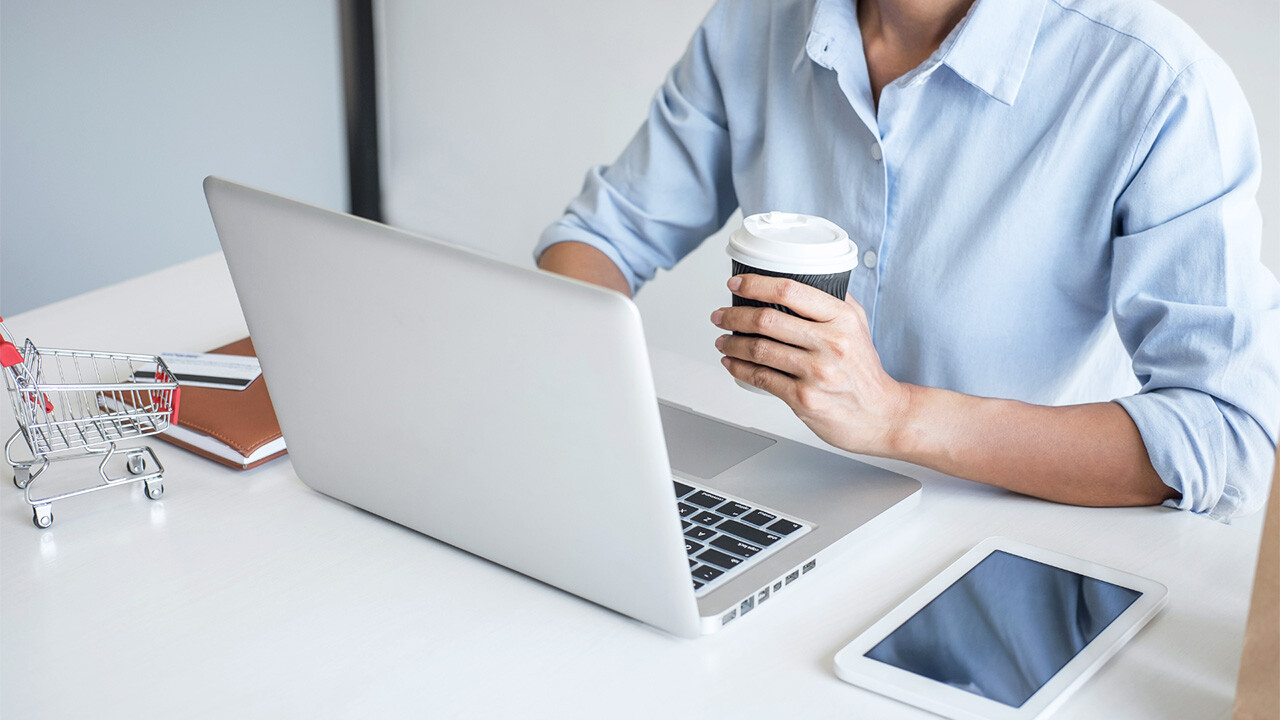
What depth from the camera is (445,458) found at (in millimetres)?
834

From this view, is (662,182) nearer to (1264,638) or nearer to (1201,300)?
(1201,300)

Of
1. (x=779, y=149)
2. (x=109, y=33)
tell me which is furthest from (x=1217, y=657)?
(x=109, y=33)

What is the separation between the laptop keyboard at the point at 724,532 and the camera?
0.84 meters

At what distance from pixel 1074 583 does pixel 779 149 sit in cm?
70

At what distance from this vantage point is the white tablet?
0.72 m

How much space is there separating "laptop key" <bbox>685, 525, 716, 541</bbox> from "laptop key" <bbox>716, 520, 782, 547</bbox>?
1 cm

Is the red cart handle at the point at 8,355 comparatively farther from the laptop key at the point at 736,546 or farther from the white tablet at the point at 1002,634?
the white tablet at the point at 1002,634

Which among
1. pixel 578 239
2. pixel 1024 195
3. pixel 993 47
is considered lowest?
pixel 578 239

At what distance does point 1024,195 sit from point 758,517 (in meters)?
0.51

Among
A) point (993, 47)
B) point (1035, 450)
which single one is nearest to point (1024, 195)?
point (993, 47)

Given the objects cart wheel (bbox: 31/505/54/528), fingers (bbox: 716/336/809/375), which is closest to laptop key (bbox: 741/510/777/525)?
fingers (bbox: 716/336/809/375)

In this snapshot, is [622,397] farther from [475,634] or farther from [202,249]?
[202,249]

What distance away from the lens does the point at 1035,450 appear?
3.27ft

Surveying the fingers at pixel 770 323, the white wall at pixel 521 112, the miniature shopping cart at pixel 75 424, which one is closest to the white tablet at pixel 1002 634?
the fingers at pixel 770 323
